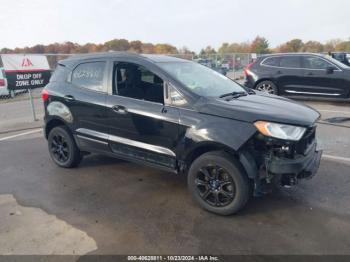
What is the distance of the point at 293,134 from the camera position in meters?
3.29

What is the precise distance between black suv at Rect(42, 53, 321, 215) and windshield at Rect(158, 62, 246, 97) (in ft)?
0.07

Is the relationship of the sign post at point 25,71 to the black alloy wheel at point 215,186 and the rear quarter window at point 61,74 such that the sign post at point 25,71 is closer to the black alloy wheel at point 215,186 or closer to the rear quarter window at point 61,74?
the rear quarter window at point 61,74

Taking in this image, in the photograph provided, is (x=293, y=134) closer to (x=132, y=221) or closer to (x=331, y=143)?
(x=132, y=221)

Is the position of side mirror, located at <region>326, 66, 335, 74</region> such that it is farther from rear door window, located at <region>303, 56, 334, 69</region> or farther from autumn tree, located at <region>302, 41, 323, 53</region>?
autumn tree, located at <region>302, 41, 323, 53</region>

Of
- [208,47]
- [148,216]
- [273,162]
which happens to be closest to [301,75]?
[273,162]

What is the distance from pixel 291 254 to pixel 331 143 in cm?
390

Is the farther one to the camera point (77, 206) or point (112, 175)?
point (112, 175)

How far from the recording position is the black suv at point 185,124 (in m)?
3.34

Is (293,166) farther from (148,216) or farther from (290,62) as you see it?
(290,62)

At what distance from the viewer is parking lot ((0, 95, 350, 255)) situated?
306 centimetres

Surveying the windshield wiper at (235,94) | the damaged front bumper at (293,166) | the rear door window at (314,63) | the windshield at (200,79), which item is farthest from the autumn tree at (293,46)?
the damaged front bumper at (293,166)

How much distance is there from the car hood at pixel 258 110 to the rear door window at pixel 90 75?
1653 mm

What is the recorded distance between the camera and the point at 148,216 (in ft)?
11.9

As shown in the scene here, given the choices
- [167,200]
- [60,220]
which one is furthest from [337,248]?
[60,220]
